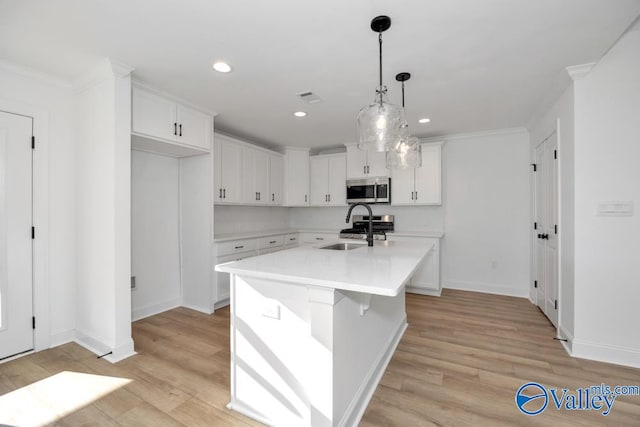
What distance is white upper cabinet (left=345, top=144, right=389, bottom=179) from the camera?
15.1 ft

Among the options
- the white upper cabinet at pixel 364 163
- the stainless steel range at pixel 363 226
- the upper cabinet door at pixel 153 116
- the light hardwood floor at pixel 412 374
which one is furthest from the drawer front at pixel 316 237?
the upper cabinet door at pixel 153 116

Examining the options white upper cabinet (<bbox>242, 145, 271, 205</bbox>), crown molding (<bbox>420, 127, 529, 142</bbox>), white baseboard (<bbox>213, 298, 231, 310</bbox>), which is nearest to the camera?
white baseboard (<bbox>213, 298, 231, 310</bbox>)

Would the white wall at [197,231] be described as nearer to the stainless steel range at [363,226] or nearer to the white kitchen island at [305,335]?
the white kitchen island at [305,335]

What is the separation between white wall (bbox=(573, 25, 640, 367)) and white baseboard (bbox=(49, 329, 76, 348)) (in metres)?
4.49

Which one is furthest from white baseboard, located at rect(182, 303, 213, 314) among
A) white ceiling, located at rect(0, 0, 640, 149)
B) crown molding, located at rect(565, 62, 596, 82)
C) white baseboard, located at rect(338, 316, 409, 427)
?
crown molding, located at rect(565, 62, 596, 82)

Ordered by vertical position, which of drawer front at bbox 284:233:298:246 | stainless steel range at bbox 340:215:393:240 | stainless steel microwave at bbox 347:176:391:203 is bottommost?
drawer front at bbox 284:233:298:246

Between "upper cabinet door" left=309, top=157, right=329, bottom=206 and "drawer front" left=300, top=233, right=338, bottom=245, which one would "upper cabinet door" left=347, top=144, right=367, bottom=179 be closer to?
"upper cabinet door" left=309, top=157, right=329, bottom=206

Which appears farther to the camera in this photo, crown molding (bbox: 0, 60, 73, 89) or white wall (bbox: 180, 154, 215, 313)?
white wall (bbox: 180, 154, 215, 313)

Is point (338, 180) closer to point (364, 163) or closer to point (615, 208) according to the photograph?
point (364, 163)

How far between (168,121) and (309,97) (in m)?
1.45

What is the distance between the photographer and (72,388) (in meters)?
1.98

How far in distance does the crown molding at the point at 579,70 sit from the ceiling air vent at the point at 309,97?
2164mm

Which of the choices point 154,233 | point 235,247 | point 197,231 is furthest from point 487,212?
point 154,233

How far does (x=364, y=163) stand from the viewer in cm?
472
